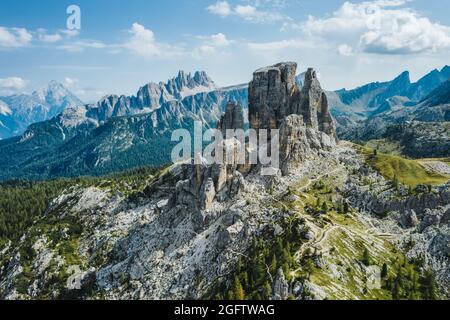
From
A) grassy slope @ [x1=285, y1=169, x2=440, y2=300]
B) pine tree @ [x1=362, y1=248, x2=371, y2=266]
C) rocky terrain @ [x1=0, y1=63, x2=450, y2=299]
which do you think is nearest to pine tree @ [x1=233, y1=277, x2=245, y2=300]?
rocky terrain @ [x1=0, y1=63, x2=450, y2=299]

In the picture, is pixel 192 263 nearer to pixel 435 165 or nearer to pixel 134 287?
pixel 134 287

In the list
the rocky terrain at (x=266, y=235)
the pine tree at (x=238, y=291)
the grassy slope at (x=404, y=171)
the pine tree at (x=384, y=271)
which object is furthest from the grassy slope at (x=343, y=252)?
the grassy slope at (x=404, y=171)

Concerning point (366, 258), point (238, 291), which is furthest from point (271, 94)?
point (238, 291)

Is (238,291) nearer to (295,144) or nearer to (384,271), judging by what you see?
(384,271)

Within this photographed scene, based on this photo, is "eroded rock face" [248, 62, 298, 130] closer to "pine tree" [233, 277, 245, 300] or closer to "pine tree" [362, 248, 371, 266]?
"pine tree" [362, 248, 371, 266]

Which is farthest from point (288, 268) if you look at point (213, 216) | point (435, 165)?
point (435, 165)

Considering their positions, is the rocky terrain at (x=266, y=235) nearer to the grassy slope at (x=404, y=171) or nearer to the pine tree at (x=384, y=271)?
the pine tree at (x=384, y=271)
